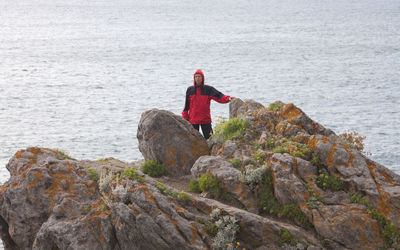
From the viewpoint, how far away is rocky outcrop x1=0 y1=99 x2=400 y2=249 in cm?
1162

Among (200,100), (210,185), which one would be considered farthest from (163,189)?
(200,100)

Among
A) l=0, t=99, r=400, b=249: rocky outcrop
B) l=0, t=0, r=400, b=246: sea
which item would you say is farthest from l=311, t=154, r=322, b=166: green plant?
l=0, t=0, r=400, b=246: sea

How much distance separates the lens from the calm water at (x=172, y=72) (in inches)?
1371

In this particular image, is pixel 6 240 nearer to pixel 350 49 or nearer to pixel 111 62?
pixel 111 62

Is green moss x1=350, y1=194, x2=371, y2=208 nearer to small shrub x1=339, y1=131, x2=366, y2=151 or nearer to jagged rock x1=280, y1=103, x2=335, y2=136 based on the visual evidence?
small shrub x1=339, y1=131, x2=366, y2=151

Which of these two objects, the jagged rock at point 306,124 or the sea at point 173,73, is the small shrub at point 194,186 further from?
the sea at point 173,73

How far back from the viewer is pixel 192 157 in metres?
15.6

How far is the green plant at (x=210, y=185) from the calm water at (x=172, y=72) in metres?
16.4

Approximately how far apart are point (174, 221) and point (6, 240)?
533 cm

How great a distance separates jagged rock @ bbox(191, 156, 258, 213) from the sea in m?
15.4

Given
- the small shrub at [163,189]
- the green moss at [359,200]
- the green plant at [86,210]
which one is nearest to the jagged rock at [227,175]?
the small shrub at [163,189]

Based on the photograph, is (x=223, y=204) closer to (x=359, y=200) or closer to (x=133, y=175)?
(x=133, y=175)

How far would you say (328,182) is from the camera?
12.7 metres

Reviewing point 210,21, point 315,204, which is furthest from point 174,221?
point 210,21
